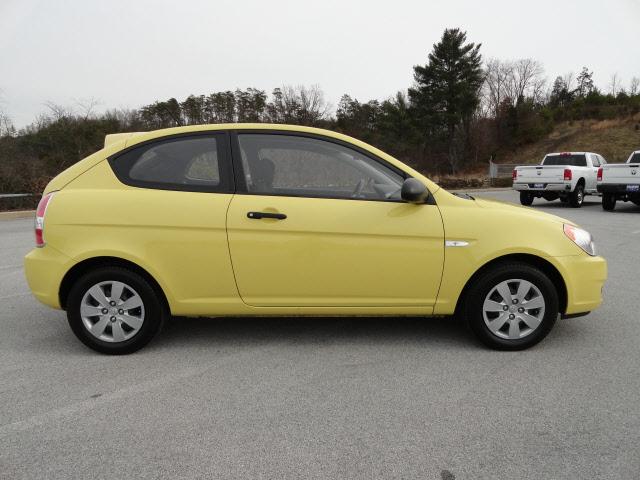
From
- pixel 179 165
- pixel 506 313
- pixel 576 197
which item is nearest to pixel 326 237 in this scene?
pixel 179 165

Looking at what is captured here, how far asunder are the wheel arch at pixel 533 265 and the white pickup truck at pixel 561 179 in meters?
13.3

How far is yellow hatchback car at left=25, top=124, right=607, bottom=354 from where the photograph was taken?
3.46 meters

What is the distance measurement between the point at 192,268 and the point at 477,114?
6067cm

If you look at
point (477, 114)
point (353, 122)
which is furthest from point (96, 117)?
point (477, 114)

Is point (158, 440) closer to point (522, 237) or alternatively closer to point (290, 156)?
point (290, 156)

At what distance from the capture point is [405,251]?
349 centimetres

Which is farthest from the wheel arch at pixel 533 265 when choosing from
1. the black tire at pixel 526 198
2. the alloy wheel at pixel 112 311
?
the black tire at pixel 526 198

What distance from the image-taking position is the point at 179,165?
11.9 feet

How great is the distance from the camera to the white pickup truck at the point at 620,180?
13398 millimetres

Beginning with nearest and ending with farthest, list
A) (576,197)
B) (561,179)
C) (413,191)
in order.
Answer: (413,191) → (561,179) → (576,197)

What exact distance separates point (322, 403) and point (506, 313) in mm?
1612

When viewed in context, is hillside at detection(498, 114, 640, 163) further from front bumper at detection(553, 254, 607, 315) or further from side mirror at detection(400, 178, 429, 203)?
side mirror at detection(400, 178, 429, 203)

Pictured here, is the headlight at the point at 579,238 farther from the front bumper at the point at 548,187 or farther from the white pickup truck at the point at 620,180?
the front bumper at the point at 548,187

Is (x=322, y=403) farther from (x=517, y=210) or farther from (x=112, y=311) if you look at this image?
(x=517, y=210)
